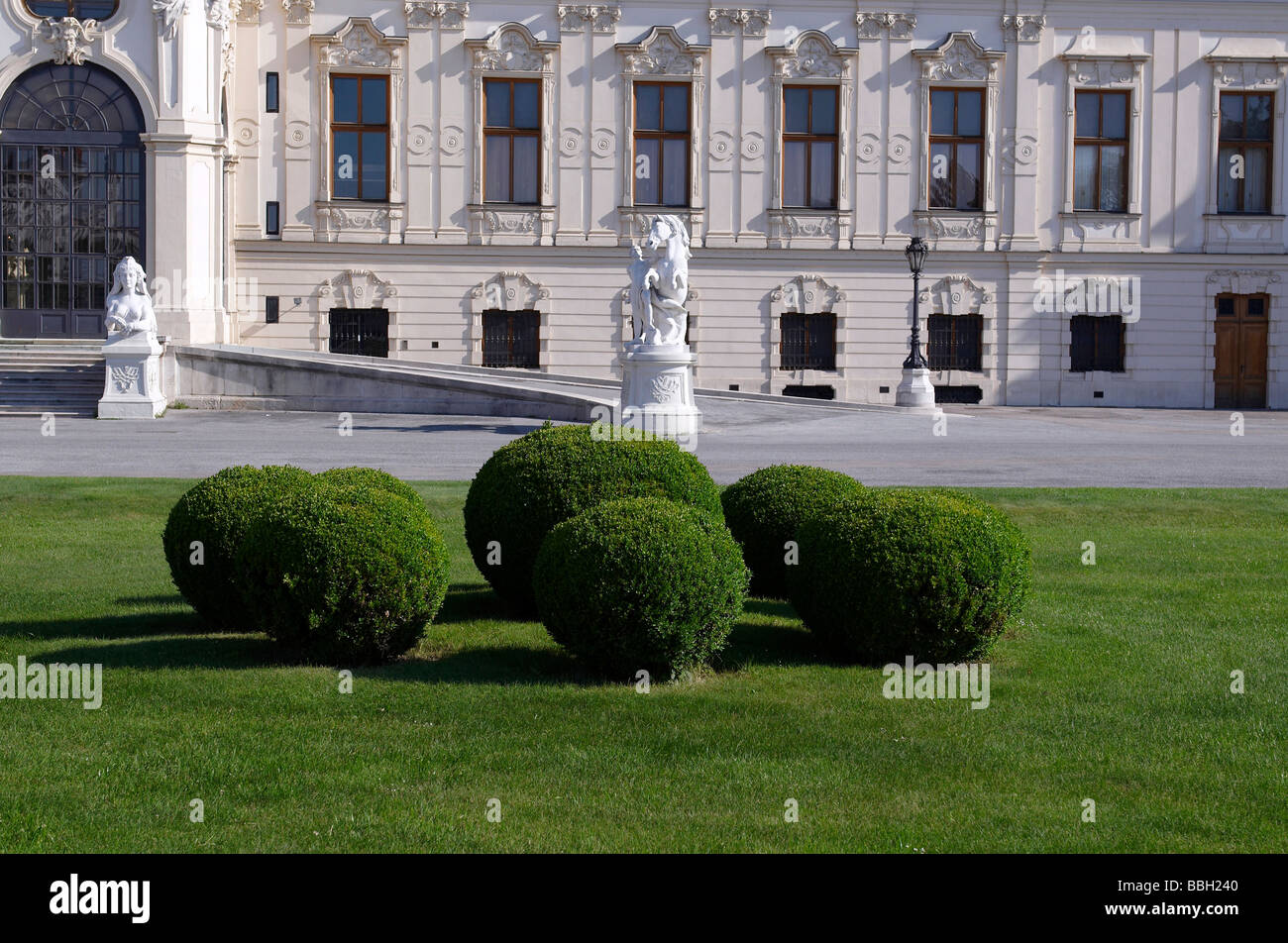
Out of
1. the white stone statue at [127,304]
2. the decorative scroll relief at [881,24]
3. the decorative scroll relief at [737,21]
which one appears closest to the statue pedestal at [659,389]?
the white stone statue at [127,304]

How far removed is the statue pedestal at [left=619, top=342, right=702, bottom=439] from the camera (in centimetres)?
2555

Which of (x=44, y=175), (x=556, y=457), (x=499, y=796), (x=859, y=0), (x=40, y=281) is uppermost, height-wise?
(x=859, y=0)

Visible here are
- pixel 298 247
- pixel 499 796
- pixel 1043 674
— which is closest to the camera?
pixel 499 796

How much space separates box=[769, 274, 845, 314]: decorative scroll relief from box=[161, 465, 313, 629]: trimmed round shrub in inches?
1279

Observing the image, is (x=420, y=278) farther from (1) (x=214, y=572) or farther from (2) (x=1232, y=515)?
(1) (x=214, y=572)

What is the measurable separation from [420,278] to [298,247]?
10.5ft

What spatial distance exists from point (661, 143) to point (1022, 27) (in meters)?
10.2

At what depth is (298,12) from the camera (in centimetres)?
4075

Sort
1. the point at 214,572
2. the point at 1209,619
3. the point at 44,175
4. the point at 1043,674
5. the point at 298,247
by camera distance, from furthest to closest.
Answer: the point at 298,247 < the point at 44,175 < the point at 1209,619 < the point at 214,572 < the point at 1043,674

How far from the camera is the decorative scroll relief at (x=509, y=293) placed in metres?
41.6

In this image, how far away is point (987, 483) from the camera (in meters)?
19.7

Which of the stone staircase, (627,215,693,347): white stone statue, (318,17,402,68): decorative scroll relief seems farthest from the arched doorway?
(627,215,693,347): white stone statue

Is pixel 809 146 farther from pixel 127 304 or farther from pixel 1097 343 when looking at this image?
pixel 127 304
